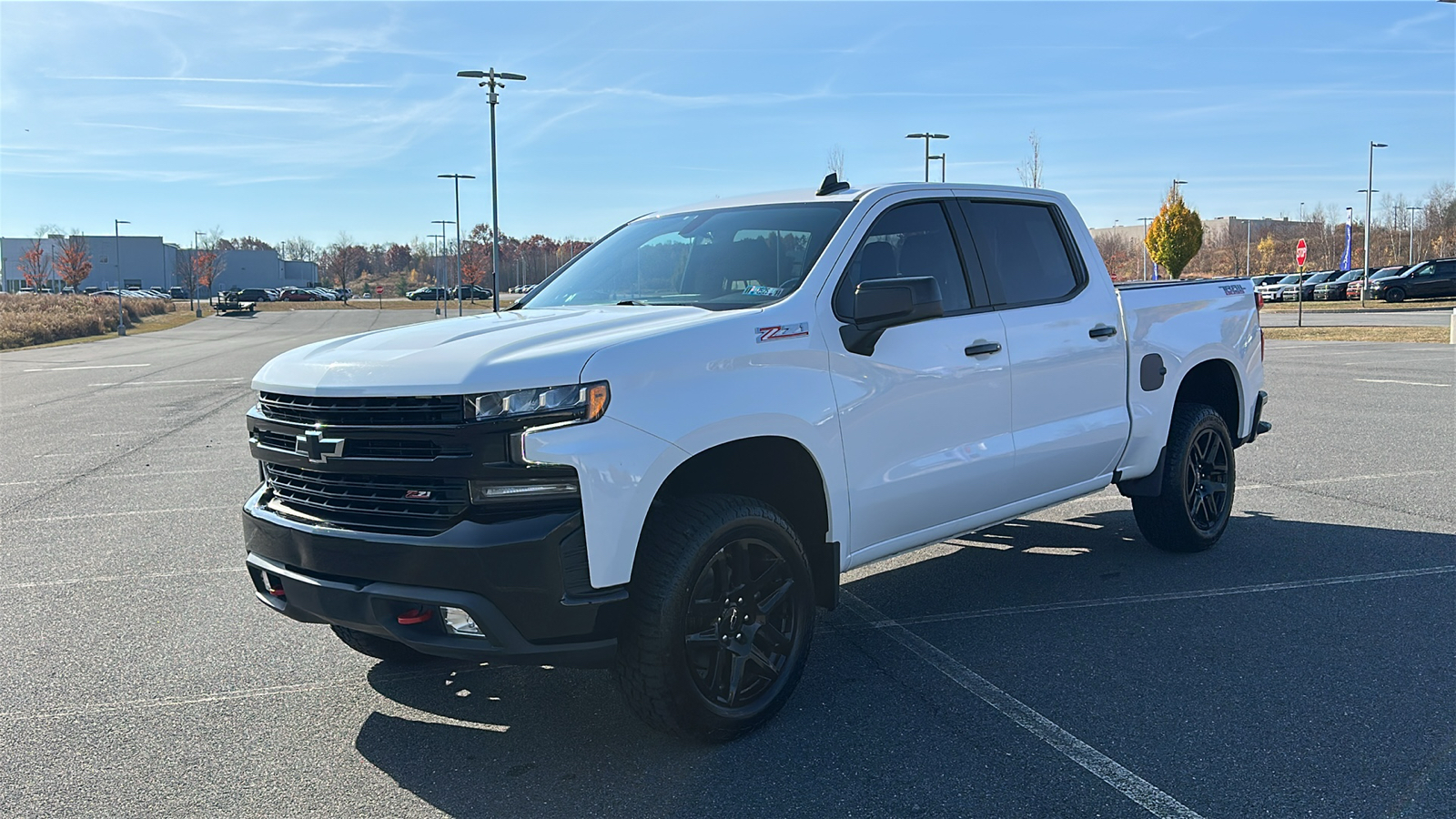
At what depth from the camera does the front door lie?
4.37m

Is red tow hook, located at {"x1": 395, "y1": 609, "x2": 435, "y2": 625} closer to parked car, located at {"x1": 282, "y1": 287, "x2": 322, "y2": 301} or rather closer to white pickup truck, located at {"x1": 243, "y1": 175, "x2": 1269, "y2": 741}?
white pickup truck, located at {"x1": 243, "y1": 175, "x2": 1269, "y2": 741}

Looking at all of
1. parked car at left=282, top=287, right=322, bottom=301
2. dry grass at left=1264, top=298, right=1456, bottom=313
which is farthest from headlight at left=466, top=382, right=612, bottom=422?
parked car at left=282, top=287, right=322, bottom=301

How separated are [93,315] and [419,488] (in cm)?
5283

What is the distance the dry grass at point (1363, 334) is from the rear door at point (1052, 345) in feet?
75.9

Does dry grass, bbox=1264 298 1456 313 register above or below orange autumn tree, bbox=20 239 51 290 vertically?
below

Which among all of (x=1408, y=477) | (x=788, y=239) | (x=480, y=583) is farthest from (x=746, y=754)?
(x=1408, y=477)

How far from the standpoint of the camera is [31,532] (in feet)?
24.9

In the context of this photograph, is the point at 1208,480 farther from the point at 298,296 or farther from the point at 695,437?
the point at 298,296

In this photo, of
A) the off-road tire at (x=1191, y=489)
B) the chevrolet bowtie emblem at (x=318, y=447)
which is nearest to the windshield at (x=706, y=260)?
the chevrolet bowtie emblem at (x=318, y=447)

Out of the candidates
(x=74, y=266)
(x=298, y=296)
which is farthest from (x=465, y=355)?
(x=74, y=266)

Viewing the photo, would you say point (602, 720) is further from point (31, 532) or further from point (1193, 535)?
point (31, 532)

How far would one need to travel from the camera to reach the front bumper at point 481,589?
3.40 metres

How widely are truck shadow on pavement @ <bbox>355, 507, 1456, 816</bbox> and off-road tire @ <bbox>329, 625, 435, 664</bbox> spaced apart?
0.23 feet

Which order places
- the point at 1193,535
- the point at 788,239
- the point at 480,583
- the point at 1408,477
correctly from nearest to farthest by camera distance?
1. the point at 480,583
2. the point at 788,239
3. the point at 1193,535
4. the point at 1408,477
